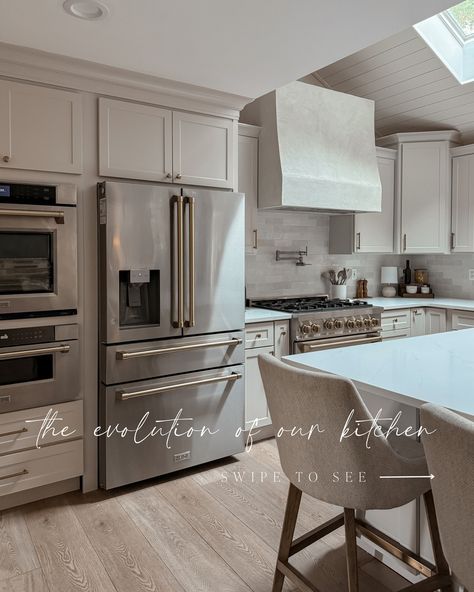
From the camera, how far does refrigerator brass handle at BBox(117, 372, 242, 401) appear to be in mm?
2701

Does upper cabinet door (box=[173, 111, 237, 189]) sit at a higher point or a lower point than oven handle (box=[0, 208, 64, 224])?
higher

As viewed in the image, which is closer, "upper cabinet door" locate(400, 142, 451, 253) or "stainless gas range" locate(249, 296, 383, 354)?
"stainless gas range" locate(249, 296, 383, 354)

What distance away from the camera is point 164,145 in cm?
Result: 289

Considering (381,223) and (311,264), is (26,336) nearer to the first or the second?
(311,264)

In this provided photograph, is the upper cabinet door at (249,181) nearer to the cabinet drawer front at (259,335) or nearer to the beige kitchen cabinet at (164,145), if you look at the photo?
the beige kitchen cabinet at (164,145)

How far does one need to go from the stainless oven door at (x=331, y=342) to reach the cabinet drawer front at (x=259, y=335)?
0.73 ft

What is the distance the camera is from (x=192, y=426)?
117 inches

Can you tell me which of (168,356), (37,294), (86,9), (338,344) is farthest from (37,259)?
(338,344)

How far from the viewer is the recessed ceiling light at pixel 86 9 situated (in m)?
1.96

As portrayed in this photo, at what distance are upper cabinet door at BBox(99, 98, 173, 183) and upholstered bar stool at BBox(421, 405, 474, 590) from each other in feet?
7.27

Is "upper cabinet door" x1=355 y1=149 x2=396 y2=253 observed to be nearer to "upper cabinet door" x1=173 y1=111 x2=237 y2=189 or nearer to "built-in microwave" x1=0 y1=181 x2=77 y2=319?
"upper cabinet door" x1=173 y1=111 x2=237 y2=189

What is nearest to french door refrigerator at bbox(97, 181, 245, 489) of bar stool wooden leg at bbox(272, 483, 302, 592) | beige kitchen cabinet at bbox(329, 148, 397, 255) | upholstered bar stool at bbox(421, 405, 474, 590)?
bar stool wooden leg at bbox(272, 483, 302, 592)

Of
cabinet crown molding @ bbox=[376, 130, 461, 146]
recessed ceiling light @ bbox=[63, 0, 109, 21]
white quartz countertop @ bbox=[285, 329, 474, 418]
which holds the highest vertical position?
cabinet crown molding @ bbox=[376, 130, 461, 146]

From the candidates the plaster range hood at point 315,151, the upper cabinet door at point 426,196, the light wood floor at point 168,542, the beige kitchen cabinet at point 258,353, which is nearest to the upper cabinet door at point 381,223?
the upper cabinet door at point 426,196
